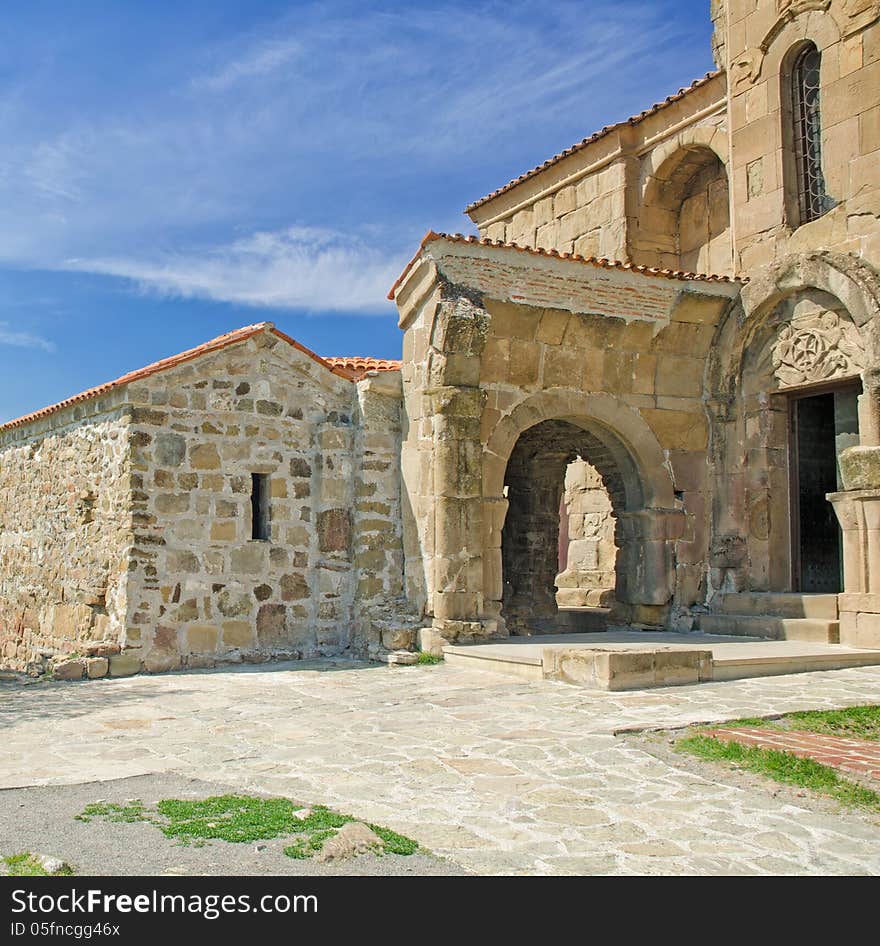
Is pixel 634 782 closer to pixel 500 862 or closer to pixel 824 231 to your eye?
pixel 500 862

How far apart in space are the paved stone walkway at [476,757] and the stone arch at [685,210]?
7.67 meters

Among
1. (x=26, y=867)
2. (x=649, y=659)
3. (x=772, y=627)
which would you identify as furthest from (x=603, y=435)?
(x=26, y=867)

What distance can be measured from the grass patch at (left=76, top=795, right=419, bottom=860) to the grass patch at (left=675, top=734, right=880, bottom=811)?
85.0 inches

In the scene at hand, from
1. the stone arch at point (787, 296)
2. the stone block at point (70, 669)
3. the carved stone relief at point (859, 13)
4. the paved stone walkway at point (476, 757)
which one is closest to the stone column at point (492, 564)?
the paved stone walkway at point (476, 757)

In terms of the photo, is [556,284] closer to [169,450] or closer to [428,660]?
[428,660]

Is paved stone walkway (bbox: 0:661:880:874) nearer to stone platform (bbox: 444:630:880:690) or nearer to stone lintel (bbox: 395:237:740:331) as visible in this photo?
stone platform (bbox: 444:630:880:690)

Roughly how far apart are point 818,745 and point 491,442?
562cm

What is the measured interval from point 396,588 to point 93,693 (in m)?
3.60

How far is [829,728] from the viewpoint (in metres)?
6.40

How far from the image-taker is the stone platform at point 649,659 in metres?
7.93

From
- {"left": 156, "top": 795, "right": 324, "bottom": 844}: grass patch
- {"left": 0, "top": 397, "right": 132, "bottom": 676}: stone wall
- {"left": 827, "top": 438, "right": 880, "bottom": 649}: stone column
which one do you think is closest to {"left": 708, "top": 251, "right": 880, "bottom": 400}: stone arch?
{"left": 827, "top": 438, "right": 880, "bottom": 649}: stone column

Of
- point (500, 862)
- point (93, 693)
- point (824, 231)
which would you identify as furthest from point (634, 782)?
point (824, 231)

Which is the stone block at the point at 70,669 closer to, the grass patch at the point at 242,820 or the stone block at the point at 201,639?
the stone block at the point at 201,639

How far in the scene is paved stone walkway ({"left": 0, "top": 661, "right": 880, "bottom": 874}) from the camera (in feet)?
13.1
